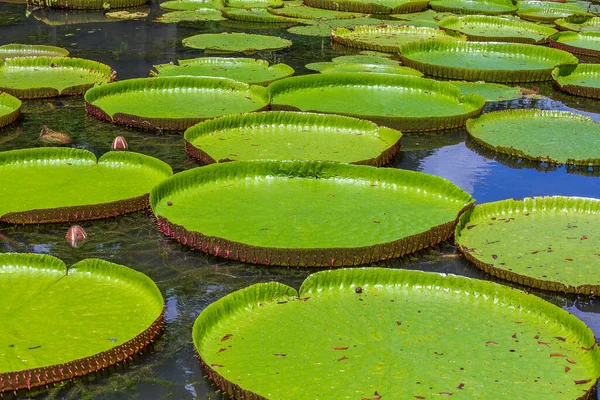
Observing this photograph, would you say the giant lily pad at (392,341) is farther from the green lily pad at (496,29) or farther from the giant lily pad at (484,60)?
the green lily pad at (496,29)

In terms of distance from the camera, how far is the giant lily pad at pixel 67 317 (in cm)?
330

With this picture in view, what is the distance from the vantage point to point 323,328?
141 inches

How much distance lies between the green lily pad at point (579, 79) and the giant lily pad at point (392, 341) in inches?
183

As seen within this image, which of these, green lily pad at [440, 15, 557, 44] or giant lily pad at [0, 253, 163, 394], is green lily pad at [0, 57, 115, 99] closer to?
giant lily pad at [0, 253, 163, 394]

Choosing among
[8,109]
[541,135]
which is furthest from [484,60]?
[8,109]

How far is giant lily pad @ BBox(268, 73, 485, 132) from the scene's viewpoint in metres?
6.75

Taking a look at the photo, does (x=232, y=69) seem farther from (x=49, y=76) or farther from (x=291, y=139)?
(x=291, y=139)

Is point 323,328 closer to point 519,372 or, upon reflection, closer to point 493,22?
point 519,372

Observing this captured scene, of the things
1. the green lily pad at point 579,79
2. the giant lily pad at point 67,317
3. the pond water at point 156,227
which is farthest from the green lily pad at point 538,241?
the green lily pad at point 579,79

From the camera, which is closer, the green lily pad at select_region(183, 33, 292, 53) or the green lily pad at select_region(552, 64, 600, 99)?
the green lily pad at select_region(552, 64, 600, 99)

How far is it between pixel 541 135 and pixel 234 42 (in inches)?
169

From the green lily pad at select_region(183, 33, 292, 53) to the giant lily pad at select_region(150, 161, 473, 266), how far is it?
435cm

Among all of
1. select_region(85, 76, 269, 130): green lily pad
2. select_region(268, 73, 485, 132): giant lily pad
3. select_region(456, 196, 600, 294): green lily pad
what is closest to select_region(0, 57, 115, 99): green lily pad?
select_region(85, 76, 269, 130): green lily pad

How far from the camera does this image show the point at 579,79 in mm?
8406
